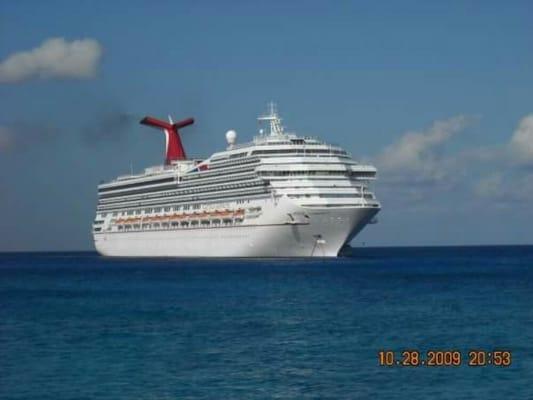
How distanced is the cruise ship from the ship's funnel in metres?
12.2

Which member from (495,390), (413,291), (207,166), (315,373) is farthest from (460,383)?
(207,166)

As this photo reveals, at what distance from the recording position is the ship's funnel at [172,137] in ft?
429

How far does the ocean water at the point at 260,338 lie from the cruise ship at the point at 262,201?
48.0ft

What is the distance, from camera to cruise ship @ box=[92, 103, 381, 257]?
3425 inches

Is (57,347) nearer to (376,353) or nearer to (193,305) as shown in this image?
(376,353)

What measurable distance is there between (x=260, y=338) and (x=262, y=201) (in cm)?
5094

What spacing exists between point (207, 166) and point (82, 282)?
1130 inches

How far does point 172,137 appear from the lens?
134m
